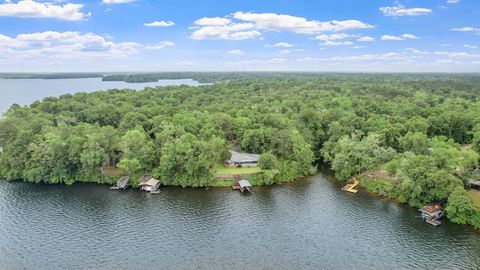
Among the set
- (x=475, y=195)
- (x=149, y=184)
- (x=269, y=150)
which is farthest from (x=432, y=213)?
(x=149, y=184)

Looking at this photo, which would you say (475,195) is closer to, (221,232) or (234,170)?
(221,232)

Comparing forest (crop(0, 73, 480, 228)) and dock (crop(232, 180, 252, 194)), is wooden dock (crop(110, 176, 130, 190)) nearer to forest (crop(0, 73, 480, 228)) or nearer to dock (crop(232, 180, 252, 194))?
forest (crop(0, 73, 480, 228))

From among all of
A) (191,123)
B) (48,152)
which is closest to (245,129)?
(191,123)

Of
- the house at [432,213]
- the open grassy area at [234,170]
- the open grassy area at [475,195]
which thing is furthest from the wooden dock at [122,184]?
the open grassy area at [475,195]

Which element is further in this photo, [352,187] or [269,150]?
[269,150]

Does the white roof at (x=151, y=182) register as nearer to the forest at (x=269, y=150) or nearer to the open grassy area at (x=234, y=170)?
the forest at (x=269, y=150)

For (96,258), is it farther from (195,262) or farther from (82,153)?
(82,153)
